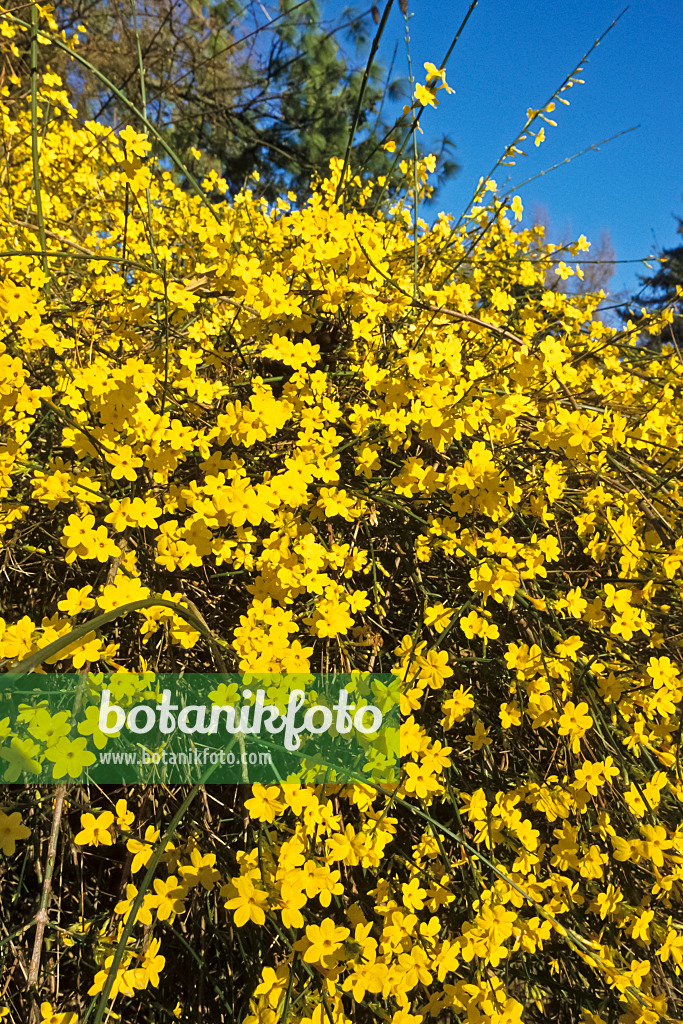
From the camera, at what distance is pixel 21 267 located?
164 cm

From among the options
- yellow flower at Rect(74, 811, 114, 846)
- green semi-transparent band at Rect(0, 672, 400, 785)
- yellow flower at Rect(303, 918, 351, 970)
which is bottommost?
yellow flower at Rect(303, 918, 351, 970)

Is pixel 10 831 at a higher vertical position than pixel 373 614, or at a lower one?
lower

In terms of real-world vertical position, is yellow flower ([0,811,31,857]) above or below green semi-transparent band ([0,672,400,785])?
below

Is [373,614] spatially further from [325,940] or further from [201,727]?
[325,940]

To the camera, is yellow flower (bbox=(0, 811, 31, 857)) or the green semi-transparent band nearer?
yellow flower (bbox=(0, 811, 31, 857))

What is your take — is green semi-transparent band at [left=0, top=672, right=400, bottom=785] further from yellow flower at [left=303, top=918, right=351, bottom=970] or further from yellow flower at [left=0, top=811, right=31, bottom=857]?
yellow flower at [left=303, top=918, right=351, bottom=970]

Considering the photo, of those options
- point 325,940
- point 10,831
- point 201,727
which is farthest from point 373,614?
point 10,831

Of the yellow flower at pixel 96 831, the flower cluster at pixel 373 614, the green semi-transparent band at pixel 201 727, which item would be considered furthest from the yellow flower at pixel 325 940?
the yellow flower at pixel 96 831

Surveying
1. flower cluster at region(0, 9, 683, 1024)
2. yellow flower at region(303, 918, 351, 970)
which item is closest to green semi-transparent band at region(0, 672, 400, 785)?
flower cluster at region(0, 9, 683, 1024)

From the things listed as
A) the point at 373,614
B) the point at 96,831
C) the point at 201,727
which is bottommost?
the point at 96,831

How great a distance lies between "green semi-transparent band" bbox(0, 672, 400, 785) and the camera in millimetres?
983

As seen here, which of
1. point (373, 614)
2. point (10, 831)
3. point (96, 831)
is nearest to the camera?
point (10, 831)

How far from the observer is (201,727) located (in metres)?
1.22

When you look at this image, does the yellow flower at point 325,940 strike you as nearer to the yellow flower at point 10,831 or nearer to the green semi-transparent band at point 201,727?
the green semi-transparent band at point 201,727
